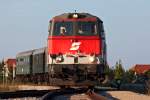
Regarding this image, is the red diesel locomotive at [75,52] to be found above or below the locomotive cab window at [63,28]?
below

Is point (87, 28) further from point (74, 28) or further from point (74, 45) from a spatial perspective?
point (74, 45)

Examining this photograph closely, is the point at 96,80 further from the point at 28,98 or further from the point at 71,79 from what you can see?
the point at 28,98

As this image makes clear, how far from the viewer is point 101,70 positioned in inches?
983

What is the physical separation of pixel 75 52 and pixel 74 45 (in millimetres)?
404

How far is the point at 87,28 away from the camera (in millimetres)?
A: 25859

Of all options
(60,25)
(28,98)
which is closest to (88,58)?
(60,25)

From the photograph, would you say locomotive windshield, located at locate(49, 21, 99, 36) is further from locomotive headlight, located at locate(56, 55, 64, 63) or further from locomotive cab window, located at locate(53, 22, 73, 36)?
locomotive headlight, located at locate(56, 55, 64, 63)

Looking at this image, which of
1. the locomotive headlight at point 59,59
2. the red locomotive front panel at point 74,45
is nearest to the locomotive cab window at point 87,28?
the red locomotive front panel at point 74,45

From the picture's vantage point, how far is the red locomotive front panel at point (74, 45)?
25.1m

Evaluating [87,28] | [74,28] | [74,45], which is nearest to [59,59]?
[74,45]

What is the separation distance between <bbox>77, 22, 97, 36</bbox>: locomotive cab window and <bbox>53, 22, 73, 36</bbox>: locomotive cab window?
1.42ft

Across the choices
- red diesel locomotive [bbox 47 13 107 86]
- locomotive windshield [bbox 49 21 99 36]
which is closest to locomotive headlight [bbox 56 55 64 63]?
red diesel locomotive [bbox 47 13 107 86]

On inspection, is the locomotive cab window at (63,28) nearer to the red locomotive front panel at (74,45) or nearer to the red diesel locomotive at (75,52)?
the red diesel locomotive at (75,52)

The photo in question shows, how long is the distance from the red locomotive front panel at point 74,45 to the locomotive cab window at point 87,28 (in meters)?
0.29
